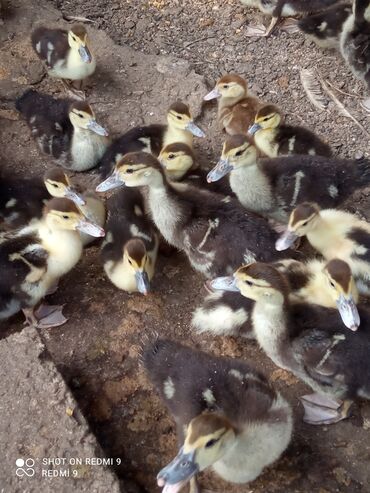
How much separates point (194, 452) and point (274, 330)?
0.83m

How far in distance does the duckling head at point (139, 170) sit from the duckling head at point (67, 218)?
1.07 feet

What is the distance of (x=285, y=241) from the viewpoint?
323 centimetres

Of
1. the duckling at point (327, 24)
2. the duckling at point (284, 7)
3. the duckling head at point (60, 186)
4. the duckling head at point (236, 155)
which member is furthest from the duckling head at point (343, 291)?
the duckling at point (284, 7)

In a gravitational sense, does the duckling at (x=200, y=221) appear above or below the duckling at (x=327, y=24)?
below

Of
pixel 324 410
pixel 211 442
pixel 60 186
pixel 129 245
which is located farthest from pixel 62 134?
pixel 211 442

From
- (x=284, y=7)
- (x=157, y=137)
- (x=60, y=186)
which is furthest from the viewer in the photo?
(x=284, y=7)

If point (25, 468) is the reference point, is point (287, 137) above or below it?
above

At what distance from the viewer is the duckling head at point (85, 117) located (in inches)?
158

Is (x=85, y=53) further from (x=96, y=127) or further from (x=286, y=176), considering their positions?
(x=286, y=176)

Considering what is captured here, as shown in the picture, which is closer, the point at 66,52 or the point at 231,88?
the point at 231,88

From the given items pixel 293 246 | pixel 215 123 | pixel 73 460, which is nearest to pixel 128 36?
pixel 215 123

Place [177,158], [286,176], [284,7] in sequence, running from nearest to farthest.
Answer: [286,176] → [177,158] → [284,7]

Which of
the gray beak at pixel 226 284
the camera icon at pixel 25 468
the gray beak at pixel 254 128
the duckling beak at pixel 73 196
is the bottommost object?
the camera icon at pixel 25 468

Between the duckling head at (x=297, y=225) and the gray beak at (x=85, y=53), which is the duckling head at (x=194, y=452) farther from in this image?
the gray beak at (x=85, y=53)
